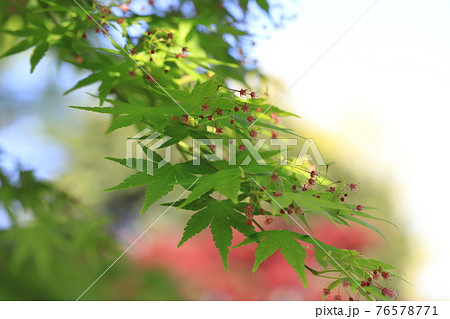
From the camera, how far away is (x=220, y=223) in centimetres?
67

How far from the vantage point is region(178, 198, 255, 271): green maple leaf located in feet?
2.18

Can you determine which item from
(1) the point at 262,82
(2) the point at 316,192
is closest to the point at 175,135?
(2) the point at 316,192

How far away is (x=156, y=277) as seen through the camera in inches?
107

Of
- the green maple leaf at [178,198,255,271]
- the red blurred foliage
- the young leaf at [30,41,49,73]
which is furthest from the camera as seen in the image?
the red blurred foliage

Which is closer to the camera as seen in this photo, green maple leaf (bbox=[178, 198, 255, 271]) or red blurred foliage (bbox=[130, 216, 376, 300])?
green maple leaf (bbox=[178, 198, 255, 271])

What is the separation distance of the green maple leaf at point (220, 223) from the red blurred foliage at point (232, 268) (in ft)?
6.80

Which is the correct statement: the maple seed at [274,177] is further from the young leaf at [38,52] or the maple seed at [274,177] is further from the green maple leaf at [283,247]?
the young leaf at [38,52]

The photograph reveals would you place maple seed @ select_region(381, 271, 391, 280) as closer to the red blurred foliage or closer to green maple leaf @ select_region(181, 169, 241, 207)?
green maple leaf @ select_region(181, 169, 241, 207)

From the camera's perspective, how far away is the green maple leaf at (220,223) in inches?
26.1

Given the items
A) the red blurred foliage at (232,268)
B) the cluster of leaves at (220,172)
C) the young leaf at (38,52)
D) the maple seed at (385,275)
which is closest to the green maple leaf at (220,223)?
the cluster of leaves at (220,172)

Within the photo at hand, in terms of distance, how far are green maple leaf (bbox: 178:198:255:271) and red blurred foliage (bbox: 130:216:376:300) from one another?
81.6 inches

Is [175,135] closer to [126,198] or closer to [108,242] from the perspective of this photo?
[108,242]

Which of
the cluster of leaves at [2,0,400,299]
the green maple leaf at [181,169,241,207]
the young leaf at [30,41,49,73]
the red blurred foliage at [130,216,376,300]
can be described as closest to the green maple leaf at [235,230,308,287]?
the cluster of leaves at [2,0,400,299]
